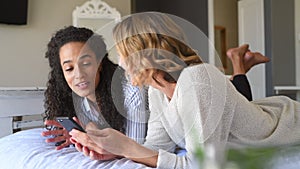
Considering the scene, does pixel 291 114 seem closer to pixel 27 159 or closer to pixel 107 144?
pixel 107 144

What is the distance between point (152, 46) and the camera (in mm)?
863

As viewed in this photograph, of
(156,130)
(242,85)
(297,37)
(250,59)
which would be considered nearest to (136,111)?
(156,130)

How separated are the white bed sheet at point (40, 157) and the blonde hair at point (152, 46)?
227 millimetres

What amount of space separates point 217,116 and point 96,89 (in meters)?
0.49

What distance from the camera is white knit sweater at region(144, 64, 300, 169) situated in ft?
2.61

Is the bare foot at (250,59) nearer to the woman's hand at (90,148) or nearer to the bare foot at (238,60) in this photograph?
the bare foot at (238,60)

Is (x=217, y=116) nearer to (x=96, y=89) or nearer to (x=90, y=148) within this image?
(x=90, y=148)

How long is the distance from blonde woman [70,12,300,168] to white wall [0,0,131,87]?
1.99m

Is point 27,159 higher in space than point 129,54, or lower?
lower

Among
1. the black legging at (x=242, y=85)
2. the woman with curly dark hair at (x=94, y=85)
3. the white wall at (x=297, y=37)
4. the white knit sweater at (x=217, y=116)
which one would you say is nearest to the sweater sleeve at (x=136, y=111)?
the woman with curly dark hair at (x=94, y=85)

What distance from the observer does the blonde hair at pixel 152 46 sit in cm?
87

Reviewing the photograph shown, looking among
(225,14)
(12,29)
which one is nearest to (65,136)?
(12,29)

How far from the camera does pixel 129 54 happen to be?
0.88 metres

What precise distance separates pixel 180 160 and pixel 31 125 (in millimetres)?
1058
